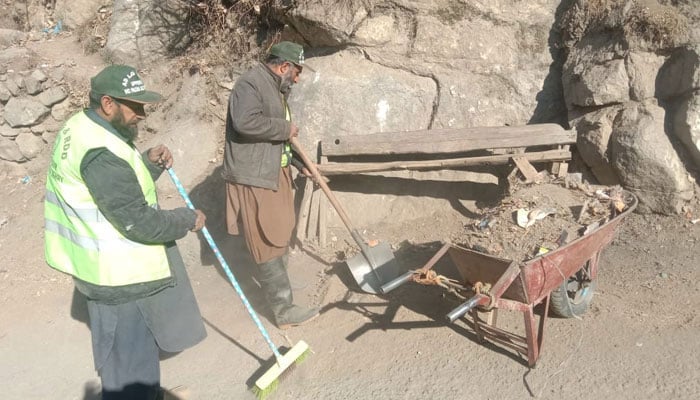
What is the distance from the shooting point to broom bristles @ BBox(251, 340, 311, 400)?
3.23 meters

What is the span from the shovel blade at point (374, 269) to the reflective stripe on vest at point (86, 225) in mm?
1897

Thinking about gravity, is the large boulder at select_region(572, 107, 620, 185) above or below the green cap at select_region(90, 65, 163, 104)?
below

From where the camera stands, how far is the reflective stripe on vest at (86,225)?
2424 mm

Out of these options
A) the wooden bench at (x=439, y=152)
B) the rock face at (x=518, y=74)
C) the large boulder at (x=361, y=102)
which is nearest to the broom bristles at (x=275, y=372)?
the wooden bench at (x=439, y=152)

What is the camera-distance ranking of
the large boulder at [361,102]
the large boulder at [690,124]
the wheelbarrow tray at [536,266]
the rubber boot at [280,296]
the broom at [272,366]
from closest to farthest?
the wheelbarrow tray at [536,266]
the broom at [272,366]
the rubber boot at [280,296]
the large boulder at [690,124]
the large boulder at [361,102]

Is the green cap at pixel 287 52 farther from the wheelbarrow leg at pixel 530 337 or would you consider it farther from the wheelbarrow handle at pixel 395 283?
the wheelbarrow leg at pixel 530 337

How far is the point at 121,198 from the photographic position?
7.95 ft

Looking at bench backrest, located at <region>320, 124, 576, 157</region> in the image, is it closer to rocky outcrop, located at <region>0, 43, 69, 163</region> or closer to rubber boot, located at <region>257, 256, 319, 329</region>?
rubber boot, located at <region>257, 256, 319, 329</region>

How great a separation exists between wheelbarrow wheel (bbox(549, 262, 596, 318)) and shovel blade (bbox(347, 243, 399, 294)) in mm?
1311

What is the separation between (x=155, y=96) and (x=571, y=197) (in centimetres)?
292

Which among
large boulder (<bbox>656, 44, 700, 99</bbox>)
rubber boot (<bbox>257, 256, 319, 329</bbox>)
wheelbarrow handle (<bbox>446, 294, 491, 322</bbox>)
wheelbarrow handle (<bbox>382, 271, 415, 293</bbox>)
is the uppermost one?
large boulder (<bbox>656, 44, 700, 99</bbox>)

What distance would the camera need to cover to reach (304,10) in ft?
18.4

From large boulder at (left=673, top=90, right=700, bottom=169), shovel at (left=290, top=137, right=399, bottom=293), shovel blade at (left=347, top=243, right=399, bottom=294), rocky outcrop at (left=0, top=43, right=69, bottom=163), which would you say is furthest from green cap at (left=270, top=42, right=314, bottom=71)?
rocky outcrop at (left=0, top=43, right=69, bottom=163)

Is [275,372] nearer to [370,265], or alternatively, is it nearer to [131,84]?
[370,265]
